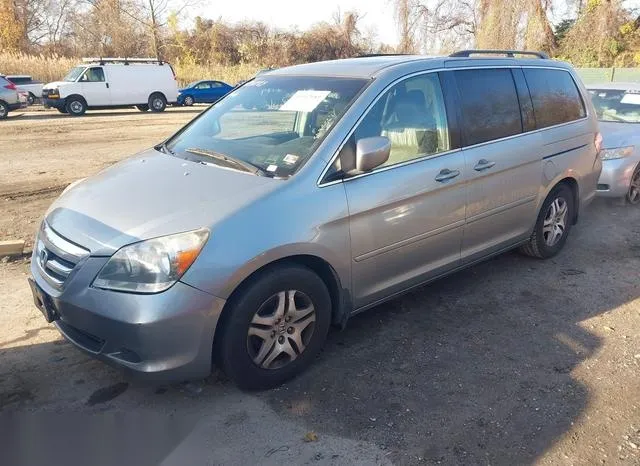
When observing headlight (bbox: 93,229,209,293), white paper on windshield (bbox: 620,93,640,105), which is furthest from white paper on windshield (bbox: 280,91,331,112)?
white paper on windshield (bbox: 620,93,640,105)

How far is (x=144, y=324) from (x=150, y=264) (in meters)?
0.30

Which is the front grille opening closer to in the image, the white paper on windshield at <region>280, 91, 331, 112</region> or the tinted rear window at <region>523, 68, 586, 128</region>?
the white paper on windshield at <region>280, 91, 331, 112</region>

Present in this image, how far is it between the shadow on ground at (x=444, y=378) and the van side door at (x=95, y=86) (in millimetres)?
21936

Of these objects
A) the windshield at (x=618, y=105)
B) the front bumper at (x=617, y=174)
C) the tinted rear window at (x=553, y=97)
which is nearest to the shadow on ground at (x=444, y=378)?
the tinted rear window at (x=553, y=97)

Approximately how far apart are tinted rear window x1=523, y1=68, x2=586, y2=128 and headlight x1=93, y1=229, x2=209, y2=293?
3.36 metres

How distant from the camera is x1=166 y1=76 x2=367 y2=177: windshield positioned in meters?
3.40

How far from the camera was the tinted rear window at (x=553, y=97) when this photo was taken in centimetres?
472

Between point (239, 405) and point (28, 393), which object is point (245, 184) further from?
point (28, 393)

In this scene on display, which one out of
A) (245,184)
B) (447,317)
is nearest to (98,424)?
(245,184)

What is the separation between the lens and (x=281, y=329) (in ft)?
10.2

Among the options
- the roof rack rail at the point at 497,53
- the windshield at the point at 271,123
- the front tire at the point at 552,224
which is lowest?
the front tire at the point at 552,224

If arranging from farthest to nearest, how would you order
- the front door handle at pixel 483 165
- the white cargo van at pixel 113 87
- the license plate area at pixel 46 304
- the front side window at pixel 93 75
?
the front side window at pixel 93 75 → the white cargo van at pixel 113 87 → the front door handle at pixel 483 165 → the license plate area at pixel 46 304

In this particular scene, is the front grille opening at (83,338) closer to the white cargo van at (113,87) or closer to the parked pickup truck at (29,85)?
the white cargo van at (113,87)

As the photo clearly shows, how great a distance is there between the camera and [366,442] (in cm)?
274
